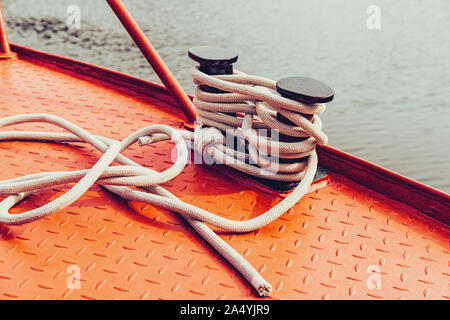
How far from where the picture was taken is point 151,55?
205 cm

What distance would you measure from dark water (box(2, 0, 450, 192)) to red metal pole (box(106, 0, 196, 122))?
10.8ft

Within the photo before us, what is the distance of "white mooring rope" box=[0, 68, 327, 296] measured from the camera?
4.25 ft

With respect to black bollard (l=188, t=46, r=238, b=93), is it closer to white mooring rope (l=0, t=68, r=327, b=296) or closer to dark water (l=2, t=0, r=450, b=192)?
white mooring rope (l=0, t=68, r=327, b=296)

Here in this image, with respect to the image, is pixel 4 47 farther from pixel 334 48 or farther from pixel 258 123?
pixel 334 48

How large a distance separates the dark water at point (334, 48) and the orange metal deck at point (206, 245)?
3383 millimetres

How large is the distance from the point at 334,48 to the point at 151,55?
6.36 m

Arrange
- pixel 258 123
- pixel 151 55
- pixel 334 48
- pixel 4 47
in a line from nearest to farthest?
pixel 258 123
pixel 151 55
pixel 4 47
pixel 334 48

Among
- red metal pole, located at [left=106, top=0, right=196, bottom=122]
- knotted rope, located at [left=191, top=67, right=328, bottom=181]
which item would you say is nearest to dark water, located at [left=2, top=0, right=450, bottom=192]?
red metal pole, located at [left=106, top=0, right=196, bottom=122]

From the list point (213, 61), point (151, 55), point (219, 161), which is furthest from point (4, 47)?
point (219, 161)

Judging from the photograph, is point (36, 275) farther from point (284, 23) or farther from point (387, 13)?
point (387, 13)

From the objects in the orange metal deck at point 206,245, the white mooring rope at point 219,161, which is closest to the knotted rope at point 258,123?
the white mooring rope at point 219,161

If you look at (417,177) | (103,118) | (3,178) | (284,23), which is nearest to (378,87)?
(417,177)

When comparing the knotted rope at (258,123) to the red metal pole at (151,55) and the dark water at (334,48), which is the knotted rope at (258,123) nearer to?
the red metal pole at (151,55)
